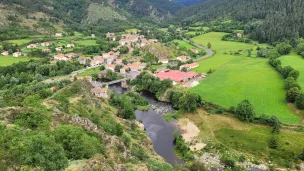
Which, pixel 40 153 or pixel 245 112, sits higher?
pixel 40 153

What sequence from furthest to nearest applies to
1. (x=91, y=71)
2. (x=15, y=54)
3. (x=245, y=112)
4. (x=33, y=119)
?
(x=15, y=54) < (x=91, y=71) < (x=245, y=112) < (x=33, y=119)

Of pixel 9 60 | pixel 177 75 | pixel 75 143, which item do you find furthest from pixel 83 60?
pixel 75 143

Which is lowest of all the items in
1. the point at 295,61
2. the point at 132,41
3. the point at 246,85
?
the point at 246,85

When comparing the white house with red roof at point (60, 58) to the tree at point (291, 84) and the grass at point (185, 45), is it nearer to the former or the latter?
the grass at point (185, 45)

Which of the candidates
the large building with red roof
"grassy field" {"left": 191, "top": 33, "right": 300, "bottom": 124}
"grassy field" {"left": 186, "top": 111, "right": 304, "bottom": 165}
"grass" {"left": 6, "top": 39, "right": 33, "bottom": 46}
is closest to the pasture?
"grass" {"left": 6, "top": 39, "right": 33, "bottom": 46}

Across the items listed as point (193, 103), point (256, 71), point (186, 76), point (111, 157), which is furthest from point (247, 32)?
point (111, 157)

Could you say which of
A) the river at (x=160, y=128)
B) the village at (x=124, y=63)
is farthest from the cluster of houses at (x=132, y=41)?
the river at (x=160, y=128)

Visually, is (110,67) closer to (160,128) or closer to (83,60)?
(83,60)

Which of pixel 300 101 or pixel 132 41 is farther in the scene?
pixel 132 41
